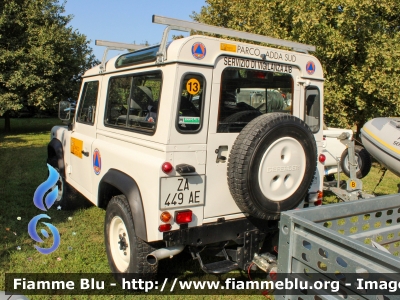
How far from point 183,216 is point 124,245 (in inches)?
34.6

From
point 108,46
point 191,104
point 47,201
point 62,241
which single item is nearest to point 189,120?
point 191,104

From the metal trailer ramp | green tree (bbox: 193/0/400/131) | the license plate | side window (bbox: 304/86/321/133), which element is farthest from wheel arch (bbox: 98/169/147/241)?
green tree (bbox: 193/0/400/131)

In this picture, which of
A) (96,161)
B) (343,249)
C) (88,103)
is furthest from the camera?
(88,103)

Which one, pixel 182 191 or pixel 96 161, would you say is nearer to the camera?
pixel 182 191

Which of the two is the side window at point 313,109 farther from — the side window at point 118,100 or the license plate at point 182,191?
the side window at point 118,100

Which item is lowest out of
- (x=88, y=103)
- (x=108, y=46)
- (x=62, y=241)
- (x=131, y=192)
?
(x=62, y=241)

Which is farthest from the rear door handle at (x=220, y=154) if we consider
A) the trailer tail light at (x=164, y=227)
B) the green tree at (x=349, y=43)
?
the green tree at (x=349, y=43)

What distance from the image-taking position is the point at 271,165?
9.77 feet

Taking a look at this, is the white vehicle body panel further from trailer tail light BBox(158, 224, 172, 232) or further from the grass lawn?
the grass lawn

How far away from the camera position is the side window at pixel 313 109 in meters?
3.73

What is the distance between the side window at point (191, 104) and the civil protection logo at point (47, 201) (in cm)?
257

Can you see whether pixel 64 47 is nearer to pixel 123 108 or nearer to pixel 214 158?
pixel 123 108

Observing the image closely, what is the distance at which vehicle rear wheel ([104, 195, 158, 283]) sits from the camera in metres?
3.10

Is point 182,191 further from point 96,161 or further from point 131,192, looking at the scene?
point 96,161
